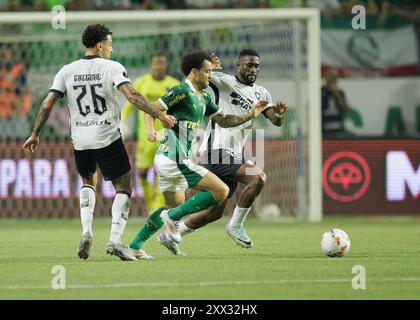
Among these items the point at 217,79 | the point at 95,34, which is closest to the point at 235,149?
the point at 217,79

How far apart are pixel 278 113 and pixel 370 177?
6631 millimetres

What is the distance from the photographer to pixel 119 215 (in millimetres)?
9891

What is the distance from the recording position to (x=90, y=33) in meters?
9.95

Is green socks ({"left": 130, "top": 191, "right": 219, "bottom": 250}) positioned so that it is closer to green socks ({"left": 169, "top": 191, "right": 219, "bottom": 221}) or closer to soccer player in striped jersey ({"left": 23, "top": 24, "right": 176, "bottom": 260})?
green socks ({"left": 169, "top": 191, "right": 219, "bottom": 221})

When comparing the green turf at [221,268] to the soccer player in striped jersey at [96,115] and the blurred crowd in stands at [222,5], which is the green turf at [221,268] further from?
the blurred crowd in stands at [222,5]

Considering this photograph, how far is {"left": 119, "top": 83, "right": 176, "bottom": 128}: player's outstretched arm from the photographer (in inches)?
371

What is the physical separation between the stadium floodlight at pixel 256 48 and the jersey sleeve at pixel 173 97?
6350 mm

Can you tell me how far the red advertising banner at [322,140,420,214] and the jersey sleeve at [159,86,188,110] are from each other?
7258 mm

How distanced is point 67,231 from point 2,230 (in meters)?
1.02

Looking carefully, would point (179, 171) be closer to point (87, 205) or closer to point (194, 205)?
point (194, 205)

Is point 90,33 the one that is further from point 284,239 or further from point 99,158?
point 284,239

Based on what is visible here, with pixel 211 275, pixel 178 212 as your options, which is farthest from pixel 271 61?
pixel 211 275

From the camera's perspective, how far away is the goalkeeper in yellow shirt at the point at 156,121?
15680 mm

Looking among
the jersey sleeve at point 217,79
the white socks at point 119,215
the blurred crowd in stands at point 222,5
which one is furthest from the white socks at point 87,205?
the blurred crowd in stands at point 222,5
